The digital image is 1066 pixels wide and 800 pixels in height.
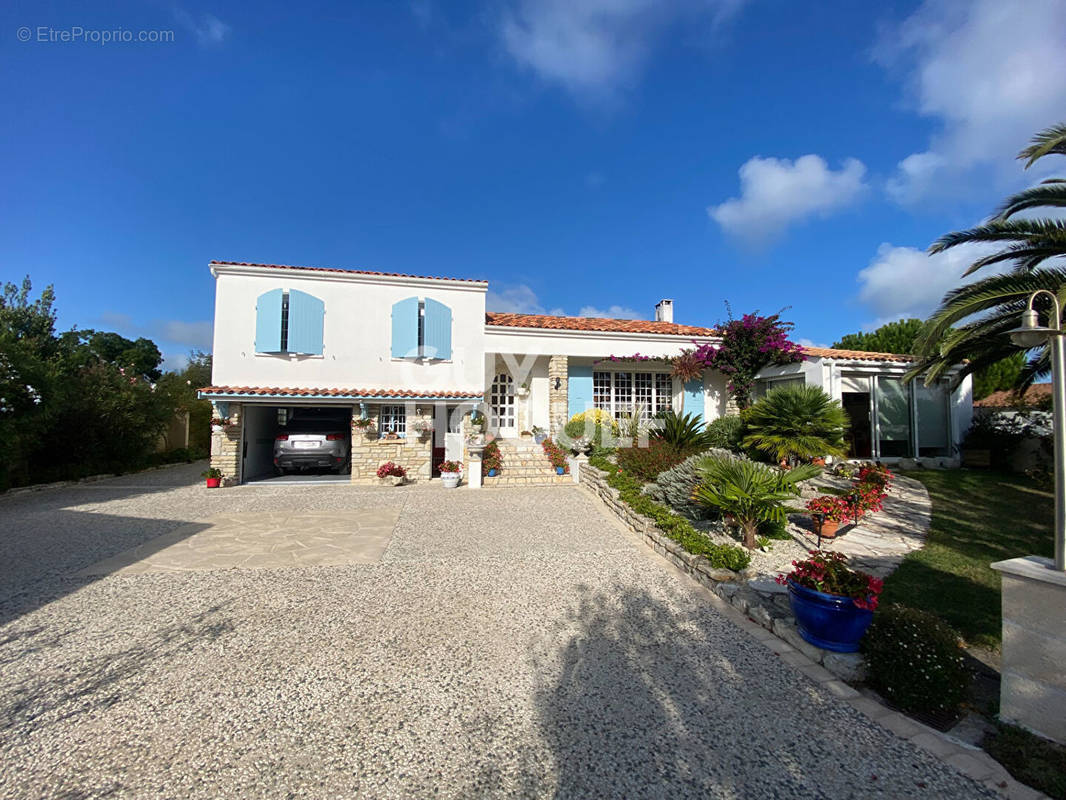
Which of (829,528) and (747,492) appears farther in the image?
(829,528)

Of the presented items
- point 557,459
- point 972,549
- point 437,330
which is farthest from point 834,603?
point 437,330

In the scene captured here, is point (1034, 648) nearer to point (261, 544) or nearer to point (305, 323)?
point (261, 544)

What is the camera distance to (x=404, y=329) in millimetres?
12953

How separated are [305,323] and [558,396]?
768 centimetres

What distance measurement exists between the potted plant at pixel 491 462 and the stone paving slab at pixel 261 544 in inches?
146

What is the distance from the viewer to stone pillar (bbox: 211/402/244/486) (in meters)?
11.6

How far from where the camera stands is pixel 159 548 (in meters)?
6.41

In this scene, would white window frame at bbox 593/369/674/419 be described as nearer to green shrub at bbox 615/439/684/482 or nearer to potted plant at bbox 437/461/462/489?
green shrub at bbox 615/439/684/482

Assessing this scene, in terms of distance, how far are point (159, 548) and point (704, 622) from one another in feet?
23.9

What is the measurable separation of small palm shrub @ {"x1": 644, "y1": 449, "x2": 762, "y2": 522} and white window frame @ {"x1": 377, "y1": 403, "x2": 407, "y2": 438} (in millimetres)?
7454

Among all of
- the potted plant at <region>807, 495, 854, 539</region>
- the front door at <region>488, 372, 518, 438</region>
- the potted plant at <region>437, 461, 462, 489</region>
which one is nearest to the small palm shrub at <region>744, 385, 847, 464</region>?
the potted plant at <region>807, 495, 854, 539</region>

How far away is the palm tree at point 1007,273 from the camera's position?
6414mm

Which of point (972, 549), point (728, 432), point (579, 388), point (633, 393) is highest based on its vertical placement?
point (579, 388)

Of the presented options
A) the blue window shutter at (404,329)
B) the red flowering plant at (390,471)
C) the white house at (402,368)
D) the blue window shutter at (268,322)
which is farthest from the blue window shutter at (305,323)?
the red flowering plant at (390,471)
